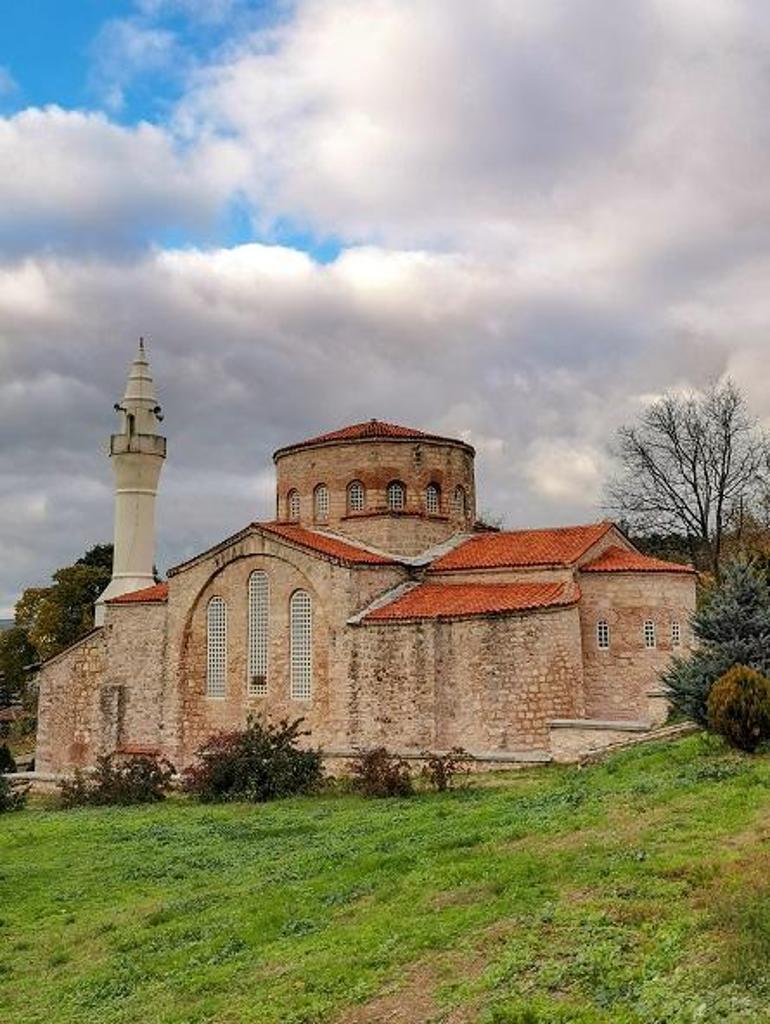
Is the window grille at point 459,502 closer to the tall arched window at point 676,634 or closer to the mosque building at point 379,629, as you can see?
the mosque building at point 379,629

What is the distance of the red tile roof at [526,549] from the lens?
25.1 m

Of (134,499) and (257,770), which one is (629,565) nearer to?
(257,770)

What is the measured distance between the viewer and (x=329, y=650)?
25109mm

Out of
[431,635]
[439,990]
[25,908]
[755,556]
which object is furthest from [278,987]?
[431,635]

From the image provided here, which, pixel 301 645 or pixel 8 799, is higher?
pixel 301 645

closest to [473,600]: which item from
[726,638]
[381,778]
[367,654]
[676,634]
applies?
[367,654]

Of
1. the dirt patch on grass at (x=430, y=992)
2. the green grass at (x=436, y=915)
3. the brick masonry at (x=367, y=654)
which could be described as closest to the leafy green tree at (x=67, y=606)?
the brick masonry at (x=367, y=654)

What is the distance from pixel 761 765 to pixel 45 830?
1155 centimetres

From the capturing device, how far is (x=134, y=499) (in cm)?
3322

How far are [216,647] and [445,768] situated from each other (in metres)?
10.4

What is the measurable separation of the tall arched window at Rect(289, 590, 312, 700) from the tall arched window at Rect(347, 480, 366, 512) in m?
4.15

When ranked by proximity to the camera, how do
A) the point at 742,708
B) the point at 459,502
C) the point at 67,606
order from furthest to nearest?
the point at 67,606 < the point at 459,502 < the point at 742,708

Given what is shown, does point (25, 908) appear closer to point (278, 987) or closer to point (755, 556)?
point (278, 987)

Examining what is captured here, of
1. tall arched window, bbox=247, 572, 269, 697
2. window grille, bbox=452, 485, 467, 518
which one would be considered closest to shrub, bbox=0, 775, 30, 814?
tall arched window, bbox=247, 572, 269, 697
